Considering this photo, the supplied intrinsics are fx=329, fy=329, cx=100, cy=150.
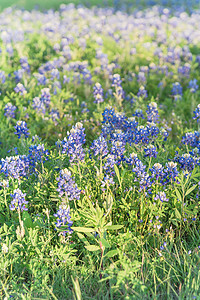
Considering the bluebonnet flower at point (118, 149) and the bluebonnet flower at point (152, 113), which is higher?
the bluebonnet flower at point (152, 113)

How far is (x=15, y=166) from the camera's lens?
3.32 metres

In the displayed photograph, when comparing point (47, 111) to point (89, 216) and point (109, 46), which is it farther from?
point (109, 46)

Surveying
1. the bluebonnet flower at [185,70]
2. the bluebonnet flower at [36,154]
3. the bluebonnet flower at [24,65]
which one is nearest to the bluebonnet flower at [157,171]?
the bluebonnet flower at [36,154]

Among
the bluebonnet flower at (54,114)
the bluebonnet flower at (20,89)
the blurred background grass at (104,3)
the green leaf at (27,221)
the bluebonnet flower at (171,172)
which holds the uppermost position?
the blurred background grass at (104,3)

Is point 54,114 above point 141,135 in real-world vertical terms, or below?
above

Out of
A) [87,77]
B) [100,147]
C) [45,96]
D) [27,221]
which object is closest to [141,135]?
[100,147]

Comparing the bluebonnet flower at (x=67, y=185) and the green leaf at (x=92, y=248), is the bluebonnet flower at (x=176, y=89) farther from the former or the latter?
the green leaf at (x=92, y=248)

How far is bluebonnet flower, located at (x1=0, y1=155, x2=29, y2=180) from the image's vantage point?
309 centimetres

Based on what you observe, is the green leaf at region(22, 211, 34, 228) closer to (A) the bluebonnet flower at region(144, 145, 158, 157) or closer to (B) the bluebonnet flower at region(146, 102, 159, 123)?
(A) the bluebonnet flower at region(144, 145, 158, 157)

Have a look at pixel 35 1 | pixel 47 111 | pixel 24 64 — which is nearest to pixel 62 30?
pixel 24 64

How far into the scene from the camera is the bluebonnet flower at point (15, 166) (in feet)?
10.1

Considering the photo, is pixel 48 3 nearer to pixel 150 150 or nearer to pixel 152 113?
pixel 152 113

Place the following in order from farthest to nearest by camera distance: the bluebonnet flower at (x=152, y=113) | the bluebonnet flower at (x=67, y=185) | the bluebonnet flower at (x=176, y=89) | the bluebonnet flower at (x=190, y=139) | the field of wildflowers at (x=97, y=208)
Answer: the bluebonnet flower at (x=176, y=89), the bluebonnet flower at (x=152, y=113), the bluebonnet flower at (x=190, y=139), the bluebonnet flower at (x=67, y=185), the field of wildflowers at (x=97, y=208)

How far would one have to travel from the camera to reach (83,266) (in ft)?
8.81
